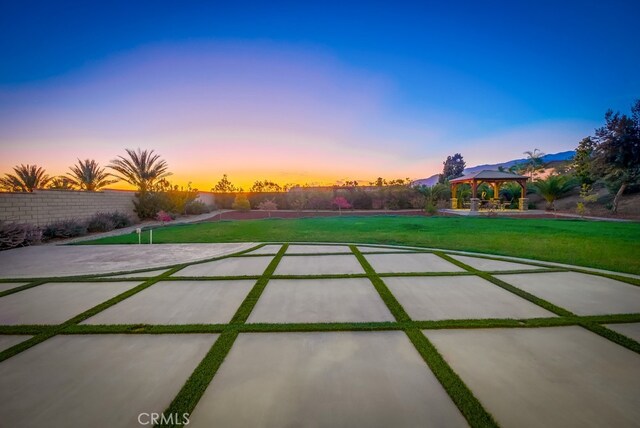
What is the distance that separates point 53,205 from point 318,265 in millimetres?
10828

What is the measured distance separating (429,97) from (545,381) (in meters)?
13.7

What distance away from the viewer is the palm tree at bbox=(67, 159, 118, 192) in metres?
16.2

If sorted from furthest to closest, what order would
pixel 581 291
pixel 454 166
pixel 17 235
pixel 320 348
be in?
1. pixel 454 166
2. pixel 17 235
3. pixel 581 291
4. pixel 320 348

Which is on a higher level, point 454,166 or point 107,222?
point 454,166

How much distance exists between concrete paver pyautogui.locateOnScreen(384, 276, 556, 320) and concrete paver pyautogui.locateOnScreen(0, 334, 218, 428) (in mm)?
2123

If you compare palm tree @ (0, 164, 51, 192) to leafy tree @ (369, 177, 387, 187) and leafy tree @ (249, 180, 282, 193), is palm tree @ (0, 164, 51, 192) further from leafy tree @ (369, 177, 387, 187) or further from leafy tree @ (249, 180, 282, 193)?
leafy tree @ (369, 177, 387, 187)

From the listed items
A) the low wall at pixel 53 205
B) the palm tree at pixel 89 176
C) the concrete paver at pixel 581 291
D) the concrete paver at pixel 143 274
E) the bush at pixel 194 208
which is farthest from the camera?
the bush at pixel 194 208

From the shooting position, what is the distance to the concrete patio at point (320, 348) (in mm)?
1359

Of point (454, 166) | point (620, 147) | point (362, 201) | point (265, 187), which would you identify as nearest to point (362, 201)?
point (362, 201)

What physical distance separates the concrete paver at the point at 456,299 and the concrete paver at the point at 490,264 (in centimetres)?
73

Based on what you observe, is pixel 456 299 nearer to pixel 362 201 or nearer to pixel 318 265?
pixel 318 265

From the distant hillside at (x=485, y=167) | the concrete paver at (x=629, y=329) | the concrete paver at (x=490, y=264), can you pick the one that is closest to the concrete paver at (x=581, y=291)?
the concrete paver at (x=629, y=329)

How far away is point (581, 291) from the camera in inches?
123

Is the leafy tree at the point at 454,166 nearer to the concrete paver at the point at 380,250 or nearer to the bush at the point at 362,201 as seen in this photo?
the bush at the point at 362,201
